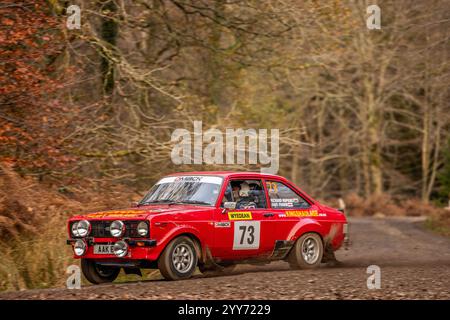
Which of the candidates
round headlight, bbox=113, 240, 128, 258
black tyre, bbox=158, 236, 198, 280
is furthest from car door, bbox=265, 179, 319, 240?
round headlight, bbox=113, 240, 128, 258

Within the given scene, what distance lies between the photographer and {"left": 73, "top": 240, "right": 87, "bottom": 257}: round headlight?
1107 cm

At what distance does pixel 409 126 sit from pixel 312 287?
32038 millimetres

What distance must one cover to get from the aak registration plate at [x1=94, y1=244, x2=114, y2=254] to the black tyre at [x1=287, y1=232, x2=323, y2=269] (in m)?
3.23

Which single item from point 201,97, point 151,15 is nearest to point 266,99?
point 201,97

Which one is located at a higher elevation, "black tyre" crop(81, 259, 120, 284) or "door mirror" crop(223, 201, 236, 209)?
"door mirror" crop(223, 201, 236, 209)

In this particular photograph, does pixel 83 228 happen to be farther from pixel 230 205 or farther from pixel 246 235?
pixel 246 235

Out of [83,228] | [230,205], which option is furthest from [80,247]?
[230,205]

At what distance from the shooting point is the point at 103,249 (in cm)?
1091

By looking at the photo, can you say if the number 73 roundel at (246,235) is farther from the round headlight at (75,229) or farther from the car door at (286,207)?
the round headlight at (75,229)

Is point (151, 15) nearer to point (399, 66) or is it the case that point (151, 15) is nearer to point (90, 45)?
point (90, 45)

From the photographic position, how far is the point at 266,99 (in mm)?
24656

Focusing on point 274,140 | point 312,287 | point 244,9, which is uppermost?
point 244,9

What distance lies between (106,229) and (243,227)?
2153 mm

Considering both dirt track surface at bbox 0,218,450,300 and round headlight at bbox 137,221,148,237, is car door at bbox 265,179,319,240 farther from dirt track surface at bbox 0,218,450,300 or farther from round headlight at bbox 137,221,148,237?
round headlight at bbox 137,221,148,237
